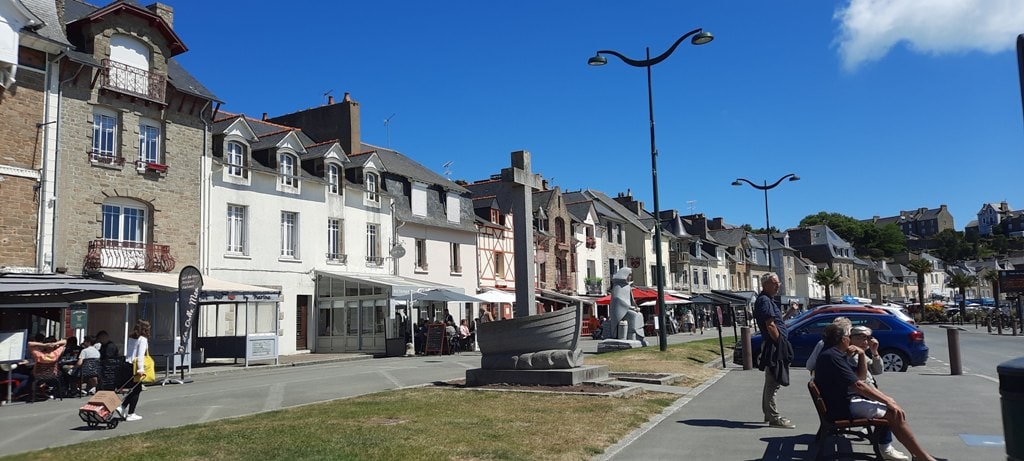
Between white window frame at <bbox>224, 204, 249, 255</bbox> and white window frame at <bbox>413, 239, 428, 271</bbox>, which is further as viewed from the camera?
white window frame at <bbox>413, 239, 428, 271</bbox>

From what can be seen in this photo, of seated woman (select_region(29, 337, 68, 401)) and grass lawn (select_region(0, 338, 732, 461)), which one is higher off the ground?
seated woman (select_region(29, 337, 68, 401))

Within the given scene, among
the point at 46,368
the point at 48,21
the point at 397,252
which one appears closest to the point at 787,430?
the point at 46,368

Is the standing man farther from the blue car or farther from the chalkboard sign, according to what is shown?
the chalkboard sign

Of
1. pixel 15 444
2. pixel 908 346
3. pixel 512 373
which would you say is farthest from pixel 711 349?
pixel 15 444

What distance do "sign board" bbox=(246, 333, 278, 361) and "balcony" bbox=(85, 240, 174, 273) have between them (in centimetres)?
340

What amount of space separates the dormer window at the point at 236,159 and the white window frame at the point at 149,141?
243cm

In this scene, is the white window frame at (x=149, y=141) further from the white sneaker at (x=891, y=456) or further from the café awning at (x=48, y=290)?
the white sneaker at (x=891, y=456)

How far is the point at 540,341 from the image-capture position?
1236 cm

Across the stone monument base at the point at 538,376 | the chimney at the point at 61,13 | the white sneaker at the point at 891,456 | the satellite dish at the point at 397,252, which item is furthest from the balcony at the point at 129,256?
the white sneaker at the point at 891,456

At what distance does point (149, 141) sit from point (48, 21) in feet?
13.0

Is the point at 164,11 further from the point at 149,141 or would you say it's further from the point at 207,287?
the point at 207,287

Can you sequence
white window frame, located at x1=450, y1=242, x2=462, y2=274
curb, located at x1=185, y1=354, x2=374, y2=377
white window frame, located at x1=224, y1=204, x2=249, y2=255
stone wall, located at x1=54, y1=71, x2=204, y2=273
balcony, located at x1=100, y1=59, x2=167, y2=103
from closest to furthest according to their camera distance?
curb, located at x1=185, y1=354, x2=374, y2=377 < stone wall, located at x1=54, y1=71, x2=204, y2=273 < balcony, located at x1=100, y1=59, x2=167, y2=103 < white window frame, located at x1=224, y1=204, x2=249, y2=255 < white window frame, located at x1=450, y1=242, x2=462, y2=274

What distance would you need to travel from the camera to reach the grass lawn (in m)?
6.86

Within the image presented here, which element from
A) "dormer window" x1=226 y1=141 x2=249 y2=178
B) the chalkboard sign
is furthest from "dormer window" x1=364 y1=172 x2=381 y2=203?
the chalkboard sign
